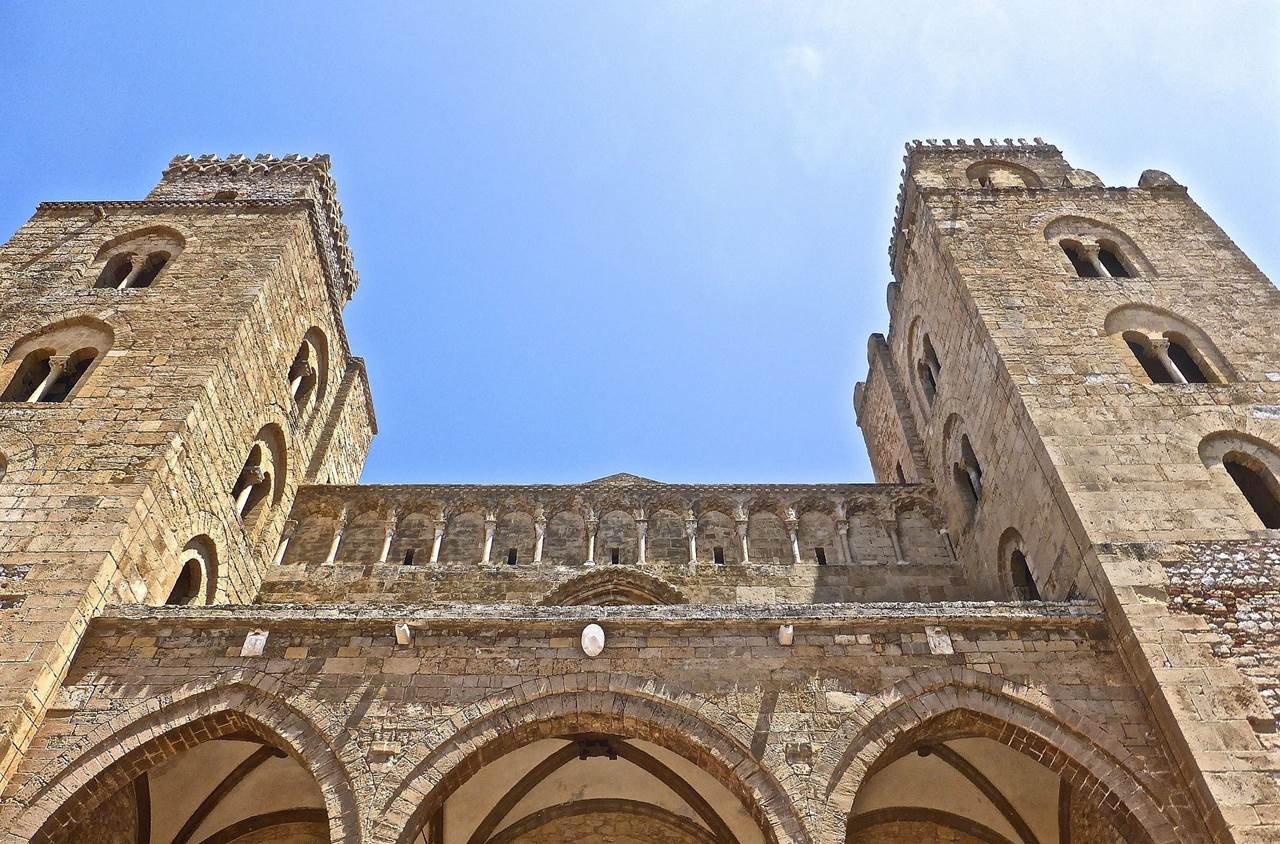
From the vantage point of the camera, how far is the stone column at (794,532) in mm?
14133

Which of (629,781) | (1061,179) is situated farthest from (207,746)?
(1061,179)

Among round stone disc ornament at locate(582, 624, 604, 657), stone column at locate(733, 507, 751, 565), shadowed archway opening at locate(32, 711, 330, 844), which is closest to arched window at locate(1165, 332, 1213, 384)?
stone column at locate(733, 507, 751, 565)

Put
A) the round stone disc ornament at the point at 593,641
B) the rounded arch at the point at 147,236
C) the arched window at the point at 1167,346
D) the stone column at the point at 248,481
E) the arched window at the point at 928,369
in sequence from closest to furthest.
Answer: the round stone disc ornament at the point at 593,641 < the arched window at the point at 1167,346 < the stone column at the point at 248,481 < the rounded arch at the point at 147,236 < the arched window at the point at 928,369

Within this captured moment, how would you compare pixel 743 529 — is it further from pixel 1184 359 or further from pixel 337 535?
pixel 1184 359

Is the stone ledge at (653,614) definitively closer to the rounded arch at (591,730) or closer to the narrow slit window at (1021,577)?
the rounded arch at (591,730)

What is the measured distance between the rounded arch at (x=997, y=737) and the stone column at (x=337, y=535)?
367 inches

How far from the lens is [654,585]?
1348cm

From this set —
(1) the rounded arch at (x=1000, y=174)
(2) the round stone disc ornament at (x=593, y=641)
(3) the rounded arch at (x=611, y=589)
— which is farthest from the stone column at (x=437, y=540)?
(1) the rounded arch at (x=1000, y=174)

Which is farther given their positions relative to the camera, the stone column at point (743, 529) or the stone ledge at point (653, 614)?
the stone column at point (743, 529)

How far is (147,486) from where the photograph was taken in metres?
10.2

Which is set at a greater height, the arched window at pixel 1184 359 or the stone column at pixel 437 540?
the arched window at pixel 1184 359

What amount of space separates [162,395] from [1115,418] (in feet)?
41.7

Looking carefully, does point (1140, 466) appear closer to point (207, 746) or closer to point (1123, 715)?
point (1123, 715)

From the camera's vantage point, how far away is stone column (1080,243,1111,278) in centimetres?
1427
